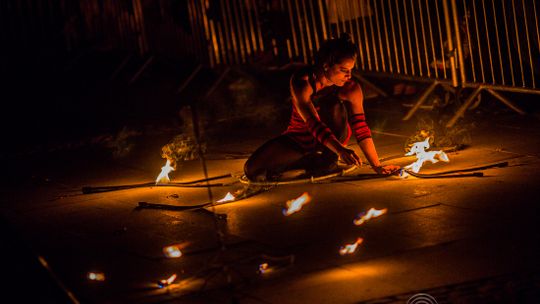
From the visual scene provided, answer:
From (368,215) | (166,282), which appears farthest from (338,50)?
(166,282)

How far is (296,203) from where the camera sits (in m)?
7.27

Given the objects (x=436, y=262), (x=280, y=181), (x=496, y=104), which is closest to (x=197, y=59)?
(x=496, y=104)

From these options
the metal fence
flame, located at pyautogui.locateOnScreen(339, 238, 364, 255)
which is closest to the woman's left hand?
flame, located at pyautogui.locateOnScreen(339, 238, 364, 255)

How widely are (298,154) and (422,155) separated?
108 centimetres

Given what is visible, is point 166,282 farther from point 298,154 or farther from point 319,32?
point 319,32

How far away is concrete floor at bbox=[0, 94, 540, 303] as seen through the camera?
5109 mm

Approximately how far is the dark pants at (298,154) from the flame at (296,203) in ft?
2.13

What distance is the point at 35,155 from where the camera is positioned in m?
11.6

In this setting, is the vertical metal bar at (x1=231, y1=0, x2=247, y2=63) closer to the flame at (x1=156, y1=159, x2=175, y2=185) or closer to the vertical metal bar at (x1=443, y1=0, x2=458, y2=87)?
the vertical metal bar at (x1=443, y1=0, x2=458, y2=87)

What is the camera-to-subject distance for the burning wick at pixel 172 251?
20.2ft

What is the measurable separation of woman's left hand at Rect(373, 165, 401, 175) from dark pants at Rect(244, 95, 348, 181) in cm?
44

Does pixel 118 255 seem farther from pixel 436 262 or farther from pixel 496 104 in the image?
pixel 496 104

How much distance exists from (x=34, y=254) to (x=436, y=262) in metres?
2.72

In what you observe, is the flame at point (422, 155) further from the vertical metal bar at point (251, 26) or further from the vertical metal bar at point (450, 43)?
the vertical metal bar at point (251, 26)
